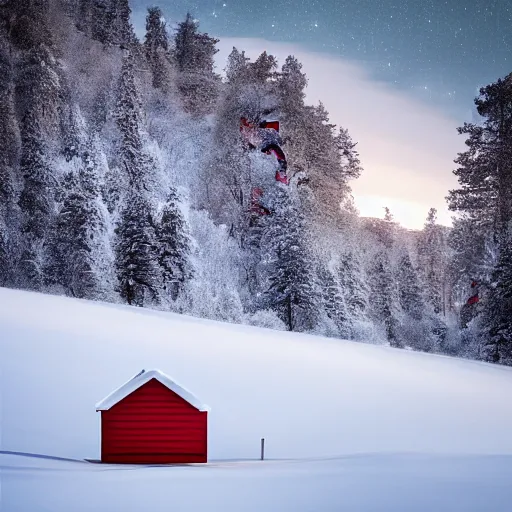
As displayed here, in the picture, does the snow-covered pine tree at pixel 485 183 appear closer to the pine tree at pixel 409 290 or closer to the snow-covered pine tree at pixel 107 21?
the pine tree at pixel 409 290

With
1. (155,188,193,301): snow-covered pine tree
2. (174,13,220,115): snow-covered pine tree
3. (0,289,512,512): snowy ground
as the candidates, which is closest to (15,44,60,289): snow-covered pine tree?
(0,289,512,512): snowy ground

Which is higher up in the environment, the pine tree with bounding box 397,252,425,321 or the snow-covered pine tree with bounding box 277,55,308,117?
the snow-covered pine tree with bounding box 277,55,308,117

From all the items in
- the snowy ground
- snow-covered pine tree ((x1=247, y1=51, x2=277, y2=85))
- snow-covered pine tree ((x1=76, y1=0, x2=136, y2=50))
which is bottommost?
the snowy ground

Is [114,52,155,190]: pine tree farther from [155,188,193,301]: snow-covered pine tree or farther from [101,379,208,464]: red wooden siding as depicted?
[101,379,208,464]: red wooden siding

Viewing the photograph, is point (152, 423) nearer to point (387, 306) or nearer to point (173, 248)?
point (173, 248)

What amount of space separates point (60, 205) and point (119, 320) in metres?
1.42

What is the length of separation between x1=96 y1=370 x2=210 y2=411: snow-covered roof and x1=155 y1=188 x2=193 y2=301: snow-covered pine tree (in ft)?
8.76

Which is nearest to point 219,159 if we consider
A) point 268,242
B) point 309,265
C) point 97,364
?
point 268,242

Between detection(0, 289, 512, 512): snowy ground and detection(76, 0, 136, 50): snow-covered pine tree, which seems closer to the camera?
detection(0, 289, 512, 512): snowy ground

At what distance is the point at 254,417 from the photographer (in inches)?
Result: 178

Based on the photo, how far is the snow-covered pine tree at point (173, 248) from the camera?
604 cm

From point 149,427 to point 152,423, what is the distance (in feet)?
0.10

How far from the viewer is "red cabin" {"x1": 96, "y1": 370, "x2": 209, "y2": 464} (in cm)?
340

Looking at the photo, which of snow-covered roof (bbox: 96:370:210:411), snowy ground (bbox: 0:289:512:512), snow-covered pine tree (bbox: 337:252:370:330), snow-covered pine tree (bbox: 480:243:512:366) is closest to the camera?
snowy ground (bbox: 0:289:512:512)
